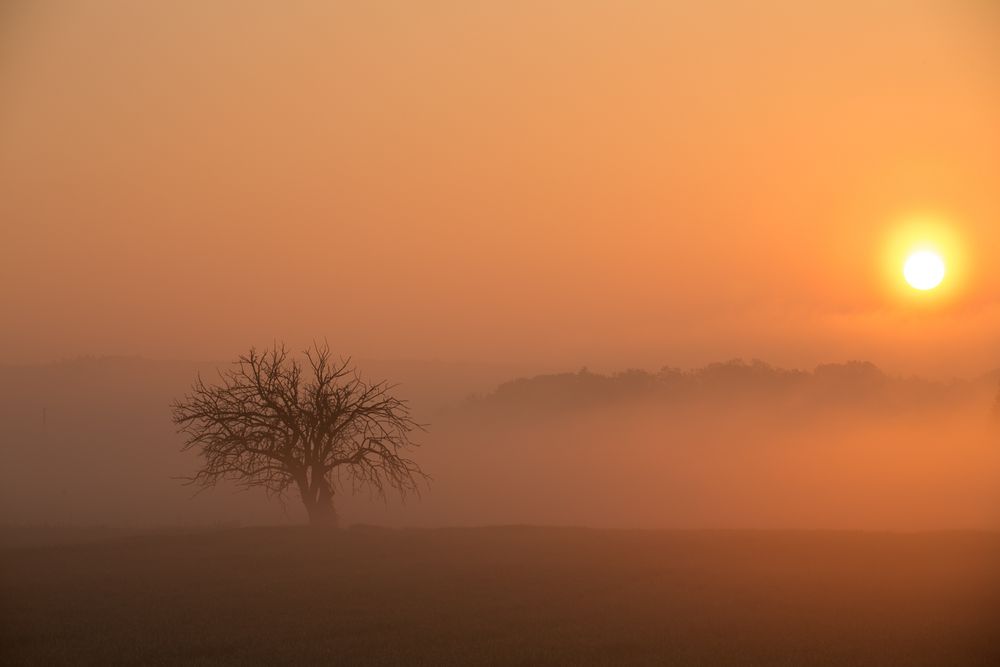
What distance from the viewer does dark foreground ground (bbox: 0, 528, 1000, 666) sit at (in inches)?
773

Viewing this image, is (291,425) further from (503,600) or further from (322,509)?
(503,600)

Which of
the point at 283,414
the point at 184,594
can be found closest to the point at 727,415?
the point at 283,414

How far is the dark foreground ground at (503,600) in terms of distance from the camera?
64.4 ft

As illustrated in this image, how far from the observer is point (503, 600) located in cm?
2562

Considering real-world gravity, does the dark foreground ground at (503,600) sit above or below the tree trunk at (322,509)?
below

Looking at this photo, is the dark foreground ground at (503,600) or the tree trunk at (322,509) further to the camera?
the tree trunk at (322,509)

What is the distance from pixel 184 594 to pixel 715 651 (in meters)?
14.9

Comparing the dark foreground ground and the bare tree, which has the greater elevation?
the bare tree

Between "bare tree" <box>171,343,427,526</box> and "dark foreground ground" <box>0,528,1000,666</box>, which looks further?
"bare tree" <box>171,343,427,526</box>

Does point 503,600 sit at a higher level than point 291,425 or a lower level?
lower

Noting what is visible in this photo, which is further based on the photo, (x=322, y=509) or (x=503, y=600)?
(x=322, y=509)

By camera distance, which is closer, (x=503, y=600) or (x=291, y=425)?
(x=503, y=600)

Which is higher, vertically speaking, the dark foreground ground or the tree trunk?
the tree trunk

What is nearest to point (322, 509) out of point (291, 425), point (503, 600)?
point (291, 425)
